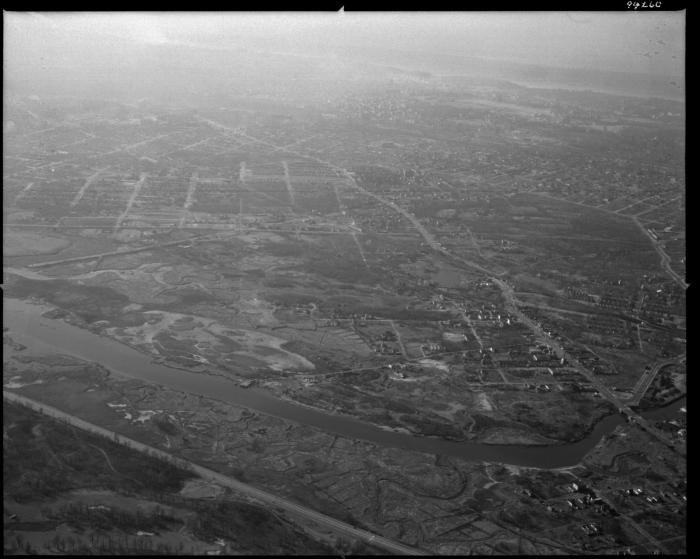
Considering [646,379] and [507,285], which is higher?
[507,285]

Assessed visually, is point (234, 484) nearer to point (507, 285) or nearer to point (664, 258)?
point (507, 285)

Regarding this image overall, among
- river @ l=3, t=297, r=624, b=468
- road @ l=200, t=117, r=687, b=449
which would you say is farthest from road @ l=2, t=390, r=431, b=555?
road @ l=200, t=117, r=687, b=449

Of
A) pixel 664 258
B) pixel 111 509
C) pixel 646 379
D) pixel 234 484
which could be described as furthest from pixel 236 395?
pixel 664 258

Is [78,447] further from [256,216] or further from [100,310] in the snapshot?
[256,216]

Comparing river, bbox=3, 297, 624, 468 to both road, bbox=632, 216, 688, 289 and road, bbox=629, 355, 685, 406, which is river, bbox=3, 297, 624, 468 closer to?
road, bbox=629, 355, 685, 406

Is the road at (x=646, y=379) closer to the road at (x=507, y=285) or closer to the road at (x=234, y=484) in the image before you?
the road at (x=507, y=285)

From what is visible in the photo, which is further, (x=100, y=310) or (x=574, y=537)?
(x=100, y=310)

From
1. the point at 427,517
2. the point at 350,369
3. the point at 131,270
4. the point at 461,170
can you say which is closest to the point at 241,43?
the point at 461,170
